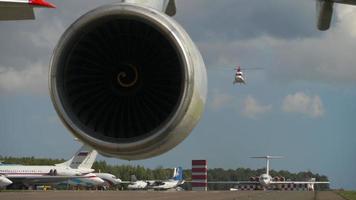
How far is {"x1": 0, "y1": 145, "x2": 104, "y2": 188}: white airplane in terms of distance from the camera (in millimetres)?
66938

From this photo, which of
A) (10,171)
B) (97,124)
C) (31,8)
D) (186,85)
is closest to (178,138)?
(186,85)

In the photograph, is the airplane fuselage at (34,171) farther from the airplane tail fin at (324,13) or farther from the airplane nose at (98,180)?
the airplane tail fin at (324,13)

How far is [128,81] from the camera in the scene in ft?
21.0

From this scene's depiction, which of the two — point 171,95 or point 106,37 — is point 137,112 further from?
point 106,37

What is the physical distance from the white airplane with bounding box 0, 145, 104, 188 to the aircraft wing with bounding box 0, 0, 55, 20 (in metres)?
54.3

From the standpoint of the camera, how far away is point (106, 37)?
250 inches

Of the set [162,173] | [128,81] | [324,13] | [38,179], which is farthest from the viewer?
[162,173]

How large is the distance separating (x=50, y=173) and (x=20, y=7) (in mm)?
63553

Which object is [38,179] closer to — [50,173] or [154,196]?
[50,173]

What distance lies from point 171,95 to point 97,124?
0.86m

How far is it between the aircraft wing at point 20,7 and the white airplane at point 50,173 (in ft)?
178

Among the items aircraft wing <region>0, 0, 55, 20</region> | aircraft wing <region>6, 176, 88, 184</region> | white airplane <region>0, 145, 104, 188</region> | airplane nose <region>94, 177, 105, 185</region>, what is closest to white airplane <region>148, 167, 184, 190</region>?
airplane nose <region>94, 177, 105, 185</region>

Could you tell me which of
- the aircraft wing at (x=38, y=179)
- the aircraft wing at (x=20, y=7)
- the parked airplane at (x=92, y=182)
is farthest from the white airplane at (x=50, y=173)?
the aircraft wing at (x=20, y=7)

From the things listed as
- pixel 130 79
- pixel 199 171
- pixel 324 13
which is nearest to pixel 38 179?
pixel 199 171
